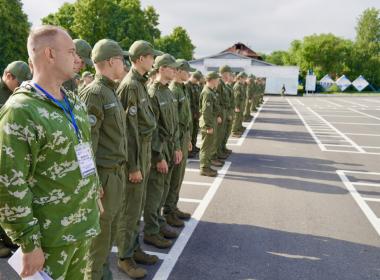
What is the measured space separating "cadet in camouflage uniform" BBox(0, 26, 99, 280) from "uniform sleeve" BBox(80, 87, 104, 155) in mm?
773

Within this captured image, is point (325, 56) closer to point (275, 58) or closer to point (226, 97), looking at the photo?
point (226, 97)

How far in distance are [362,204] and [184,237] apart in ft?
11.7

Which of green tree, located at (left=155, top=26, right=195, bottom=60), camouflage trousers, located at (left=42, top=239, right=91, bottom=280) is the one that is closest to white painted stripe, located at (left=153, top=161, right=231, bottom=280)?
camouflage trousers, located at (left=42, top=239, right=91, bottom=280)

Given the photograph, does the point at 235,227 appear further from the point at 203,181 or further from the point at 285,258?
the point at 203,181

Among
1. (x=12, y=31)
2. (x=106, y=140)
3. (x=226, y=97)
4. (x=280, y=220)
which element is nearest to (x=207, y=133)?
(x=226, y=97)

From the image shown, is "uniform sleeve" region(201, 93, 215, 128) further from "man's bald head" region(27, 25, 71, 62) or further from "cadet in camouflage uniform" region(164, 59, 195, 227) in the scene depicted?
"man's bald head" region(27, 25, 71, 62)

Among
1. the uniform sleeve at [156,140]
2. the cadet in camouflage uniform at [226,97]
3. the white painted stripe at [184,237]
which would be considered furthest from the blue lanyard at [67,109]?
the cadet in camouflage uniform at [226,97]

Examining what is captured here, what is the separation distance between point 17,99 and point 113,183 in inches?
59.6

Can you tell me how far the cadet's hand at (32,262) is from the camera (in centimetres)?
218

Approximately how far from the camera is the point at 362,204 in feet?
22.7

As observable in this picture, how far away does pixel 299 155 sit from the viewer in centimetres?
1134

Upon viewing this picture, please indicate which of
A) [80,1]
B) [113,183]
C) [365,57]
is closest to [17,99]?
[113,183]

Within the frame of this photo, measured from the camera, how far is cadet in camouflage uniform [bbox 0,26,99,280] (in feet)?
7.03

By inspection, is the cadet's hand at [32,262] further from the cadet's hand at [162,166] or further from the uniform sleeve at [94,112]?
the cadet's hand at [162,166]
